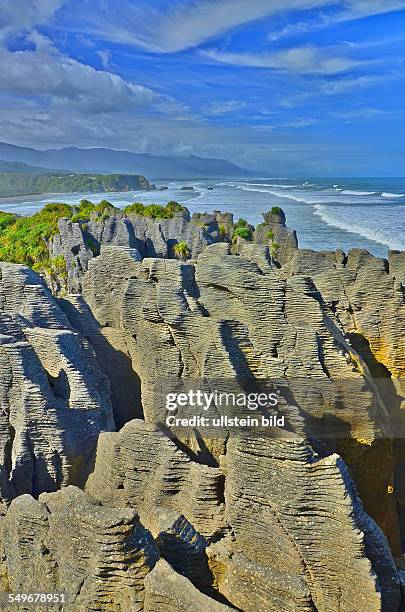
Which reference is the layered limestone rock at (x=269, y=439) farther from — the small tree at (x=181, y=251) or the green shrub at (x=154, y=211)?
the green shrub at (x=154, y=211)

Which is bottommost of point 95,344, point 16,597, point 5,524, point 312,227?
point 16,597

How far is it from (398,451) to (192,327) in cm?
326

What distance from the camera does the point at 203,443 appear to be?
226 inches

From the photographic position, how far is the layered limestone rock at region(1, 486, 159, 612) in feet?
12.0

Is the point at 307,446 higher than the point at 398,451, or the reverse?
the point at 307,446

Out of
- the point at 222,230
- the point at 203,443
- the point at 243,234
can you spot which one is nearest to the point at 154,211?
the point at 222,230

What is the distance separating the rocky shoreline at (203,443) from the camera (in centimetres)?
381

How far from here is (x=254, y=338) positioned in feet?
21.3

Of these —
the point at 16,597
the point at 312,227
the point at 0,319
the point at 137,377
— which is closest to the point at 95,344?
the point at 137,377

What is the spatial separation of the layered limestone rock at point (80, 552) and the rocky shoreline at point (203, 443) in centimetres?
1

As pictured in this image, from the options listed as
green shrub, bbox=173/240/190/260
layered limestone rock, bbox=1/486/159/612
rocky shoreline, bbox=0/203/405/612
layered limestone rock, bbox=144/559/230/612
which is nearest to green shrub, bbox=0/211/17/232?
green shrub, bbox=173/240/190/260

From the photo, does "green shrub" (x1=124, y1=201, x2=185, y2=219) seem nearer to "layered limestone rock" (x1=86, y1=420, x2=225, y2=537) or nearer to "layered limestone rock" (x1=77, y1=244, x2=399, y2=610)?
"layered limestone rock" (x1=77, y1=244, x2=399, y2=610)

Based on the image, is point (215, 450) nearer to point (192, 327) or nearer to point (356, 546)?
point (192, 327)

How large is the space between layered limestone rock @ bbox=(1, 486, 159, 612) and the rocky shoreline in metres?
0.01
